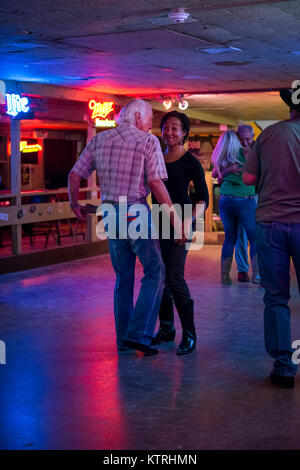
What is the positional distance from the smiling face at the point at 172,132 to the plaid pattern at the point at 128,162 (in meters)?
0.39

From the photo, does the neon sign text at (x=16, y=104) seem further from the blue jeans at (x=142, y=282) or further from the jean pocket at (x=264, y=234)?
the jean pocket at (x=264, y=234)

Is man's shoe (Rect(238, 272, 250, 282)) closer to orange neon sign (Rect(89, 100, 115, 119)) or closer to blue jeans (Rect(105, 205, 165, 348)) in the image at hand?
blue jeans (Rect(105, 205, 165, 348))

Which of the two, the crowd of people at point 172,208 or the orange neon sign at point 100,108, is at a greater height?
the orange neon sign at point 100,108

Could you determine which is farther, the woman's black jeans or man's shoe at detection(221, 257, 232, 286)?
man's shoe at detection(221, 257, 232, 286)

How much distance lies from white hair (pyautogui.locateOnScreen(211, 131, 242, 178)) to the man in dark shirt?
11.1 feet

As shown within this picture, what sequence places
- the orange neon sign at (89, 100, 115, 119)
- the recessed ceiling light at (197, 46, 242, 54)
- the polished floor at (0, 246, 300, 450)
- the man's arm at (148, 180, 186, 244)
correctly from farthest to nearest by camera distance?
the orange neon sign at (89, 100, 115, 119), the recessed ceiling light at (197, 46, 242, 54), the man's arm at (148, 180, 186, 244), the polished floor at (0, 246, 300, 450)

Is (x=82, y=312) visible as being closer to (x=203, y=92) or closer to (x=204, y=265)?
(x=204, y=265)

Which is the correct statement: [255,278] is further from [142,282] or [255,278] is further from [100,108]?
[100,108]

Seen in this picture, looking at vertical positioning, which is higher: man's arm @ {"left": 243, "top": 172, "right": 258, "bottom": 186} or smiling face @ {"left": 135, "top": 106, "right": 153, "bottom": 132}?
smiling face @ {"left": 135, "top": 106, "right": 153, "bottom": 132}

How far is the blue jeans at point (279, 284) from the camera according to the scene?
13.0 ft

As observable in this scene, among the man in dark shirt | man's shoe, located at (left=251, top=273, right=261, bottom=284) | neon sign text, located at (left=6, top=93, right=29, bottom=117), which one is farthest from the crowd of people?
neon sign text, located at (left=6, top=93, right=29, bottom=117)

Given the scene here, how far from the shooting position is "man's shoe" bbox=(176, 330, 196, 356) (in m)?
4.74

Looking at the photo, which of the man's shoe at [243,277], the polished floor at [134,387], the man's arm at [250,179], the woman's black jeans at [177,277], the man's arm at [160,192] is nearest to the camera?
the polished floor at [134,387]

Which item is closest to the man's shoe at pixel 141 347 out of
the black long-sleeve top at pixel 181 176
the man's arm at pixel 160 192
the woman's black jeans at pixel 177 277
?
the woman's black jeans at pixel 177 277
